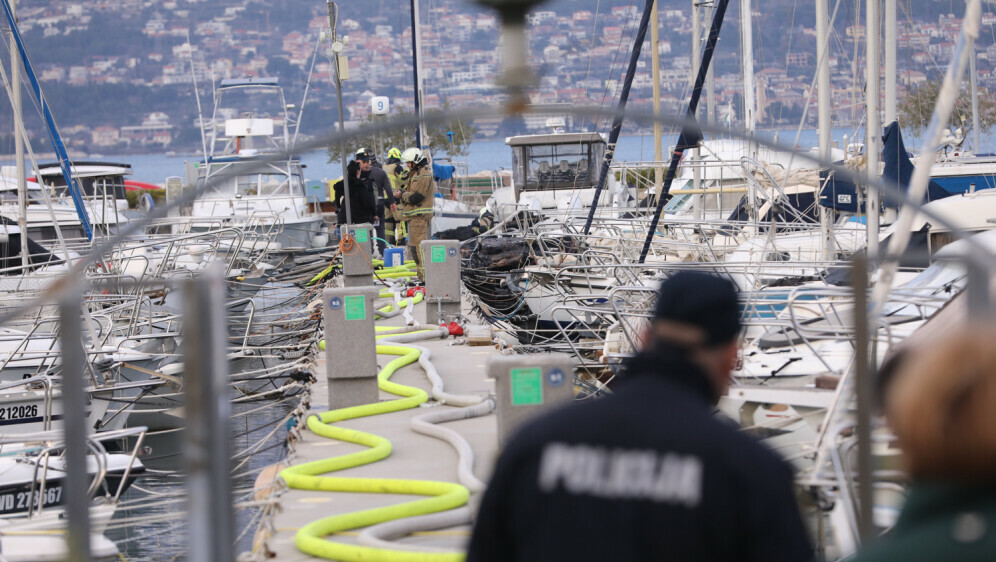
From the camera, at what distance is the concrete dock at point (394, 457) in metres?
5.43

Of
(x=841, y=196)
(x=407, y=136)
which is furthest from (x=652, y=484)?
(x=407, y=136)

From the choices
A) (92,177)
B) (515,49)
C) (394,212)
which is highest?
(92,177)

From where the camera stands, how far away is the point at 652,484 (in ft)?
7.33

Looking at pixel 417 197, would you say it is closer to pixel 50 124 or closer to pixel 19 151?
pixel 19 151

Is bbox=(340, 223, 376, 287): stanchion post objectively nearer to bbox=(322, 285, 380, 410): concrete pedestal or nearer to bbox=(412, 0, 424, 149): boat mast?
bbox=(322, 285, 380, 410): concrete pedestal

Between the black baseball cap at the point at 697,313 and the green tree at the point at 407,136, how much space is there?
0.99 metres

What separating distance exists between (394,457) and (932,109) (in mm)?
29548

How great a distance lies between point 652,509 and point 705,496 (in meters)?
0.11

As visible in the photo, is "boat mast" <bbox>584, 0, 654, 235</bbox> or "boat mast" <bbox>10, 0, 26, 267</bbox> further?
"boat mast" <bbox>10, 0, 26, 267</bbox>

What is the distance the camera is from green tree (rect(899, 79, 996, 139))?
1150 inches

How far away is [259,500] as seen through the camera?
20.0 ft

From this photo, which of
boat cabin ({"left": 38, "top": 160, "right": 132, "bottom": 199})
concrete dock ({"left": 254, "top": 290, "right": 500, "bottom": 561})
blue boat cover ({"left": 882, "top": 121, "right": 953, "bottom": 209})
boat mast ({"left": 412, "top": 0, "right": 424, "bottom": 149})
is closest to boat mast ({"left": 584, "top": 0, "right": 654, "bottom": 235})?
blue boat cover ({"left": 882, "top": 121, "right": 953, "bottom": 209})

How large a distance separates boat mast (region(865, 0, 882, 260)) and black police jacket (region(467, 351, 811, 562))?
519cm

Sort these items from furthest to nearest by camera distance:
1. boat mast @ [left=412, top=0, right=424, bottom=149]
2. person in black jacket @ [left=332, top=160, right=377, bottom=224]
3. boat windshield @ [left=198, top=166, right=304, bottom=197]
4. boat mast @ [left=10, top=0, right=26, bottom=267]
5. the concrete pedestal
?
boat windshield @ [left=198, top=166, right=304, bottom=197], boat mast @ [left=412, top=0, right=424, bottom=149], person in black jacket @ [left=332, top=160, right=377, bottom=224], boat mast @ [left=10, top=0, right=26, bottom=267], the concrete pedestal
